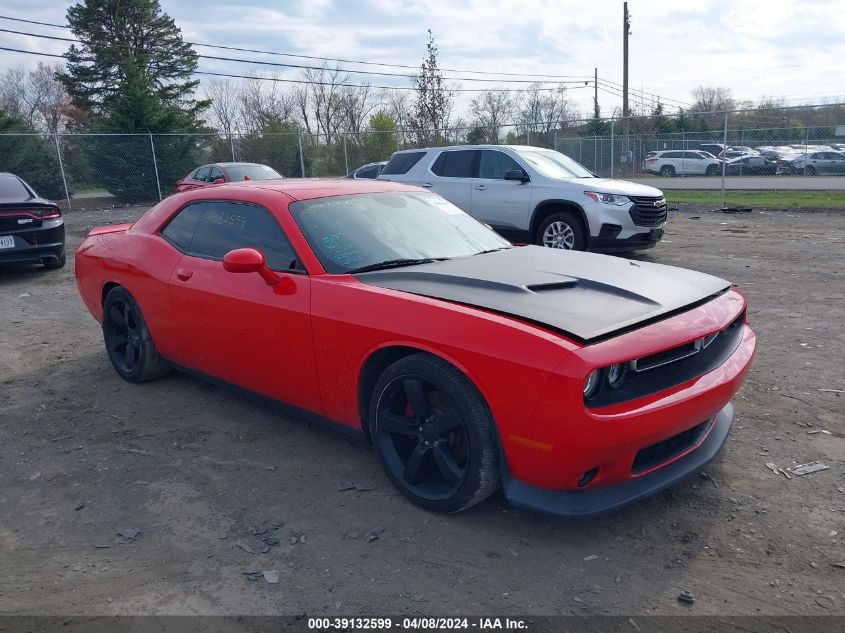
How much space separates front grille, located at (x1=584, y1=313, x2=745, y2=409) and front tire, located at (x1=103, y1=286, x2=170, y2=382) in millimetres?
3437

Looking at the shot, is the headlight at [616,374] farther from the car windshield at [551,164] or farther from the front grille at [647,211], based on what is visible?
the car windshield at [551,164]

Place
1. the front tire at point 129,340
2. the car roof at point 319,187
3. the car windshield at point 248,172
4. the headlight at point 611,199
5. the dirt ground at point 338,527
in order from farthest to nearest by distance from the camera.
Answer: the car windshield at point 248,172, the headlight at point 611,199, the front tire at point 129,340, the car roof at point 319,187, the dirt ground at point 338,527

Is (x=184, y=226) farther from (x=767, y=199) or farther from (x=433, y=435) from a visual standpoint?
(x=767, y=199)

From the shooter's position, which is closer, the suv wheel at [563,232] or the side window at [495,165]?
the suv wheel at [563,232]

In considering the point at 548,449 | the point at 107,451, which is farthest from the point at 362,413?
the point at 107,451

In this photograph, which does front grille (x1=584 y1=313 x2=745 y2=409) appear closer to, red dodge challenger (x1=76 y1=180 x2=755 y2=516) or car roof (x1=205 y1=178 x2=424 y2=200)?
red dodge challenger (x1=76 y1=180 x2=755 y2=516)

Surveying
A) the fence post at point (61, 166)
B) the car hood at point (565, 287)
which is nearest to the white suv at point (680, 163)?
the fence post at point (61, 166)

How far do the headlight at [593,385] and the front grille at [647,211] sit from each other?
7063 millimetres

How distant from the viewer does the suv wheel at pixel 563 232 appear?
9.53 meters

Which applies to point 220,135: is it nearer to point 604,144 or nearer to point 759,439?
point 604,144

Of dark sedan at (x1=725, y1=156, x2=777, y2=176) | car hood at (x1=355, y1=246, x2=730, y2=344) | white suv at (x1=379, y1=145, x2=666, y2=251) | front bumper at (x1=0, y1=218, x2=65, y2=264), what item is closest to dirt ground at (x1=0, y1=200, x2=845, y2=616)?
car hood at (x1=355, y1=246, x2=730, y2=344)

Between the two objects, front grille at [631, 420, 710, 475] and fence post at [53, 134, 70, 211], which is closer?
front grille at [631, 420, 710, 475]

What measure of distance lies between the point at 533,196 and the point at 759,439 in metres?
6.48

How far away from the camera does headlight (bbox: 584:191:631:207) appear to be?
9.27m
